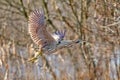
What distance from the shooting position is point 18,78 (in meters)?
3.86

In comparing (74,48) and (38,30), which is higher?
(38,30)

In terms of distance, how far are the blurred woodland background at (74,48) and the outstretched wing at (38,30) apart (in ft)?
2.28

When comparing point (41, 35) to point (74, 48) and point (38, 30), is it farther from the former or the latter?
point (74, 48)

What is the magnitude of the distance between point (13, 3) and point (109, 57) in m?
1.39

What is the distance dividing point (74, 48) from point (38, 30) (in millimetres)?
2272

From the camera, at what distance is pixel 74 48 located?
201 inches

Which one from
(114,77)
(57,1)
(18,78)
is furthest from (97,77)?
(57,1)

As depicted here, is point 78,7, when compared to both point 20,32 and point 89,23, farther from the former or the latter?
point 20,32

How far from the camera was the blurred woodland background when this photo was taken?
402 cm

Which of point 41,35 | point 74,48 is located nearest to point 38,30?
point 41,35

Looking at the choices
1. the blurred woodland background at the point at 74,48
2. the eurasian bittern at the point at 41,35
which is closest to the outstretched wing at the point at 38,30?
the eurasian bittern at the point at 41,35

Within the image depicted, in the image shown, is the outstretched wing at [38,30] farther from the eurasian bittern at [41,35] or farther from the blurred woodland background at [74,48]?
the blurred woodland background at [74,48]

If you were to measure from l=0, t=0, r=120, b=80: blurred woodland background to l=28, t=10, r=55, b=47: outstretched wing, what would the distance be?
2.28ft

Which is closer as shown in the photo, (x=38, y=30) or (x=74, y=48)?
(x=38, y=30)
